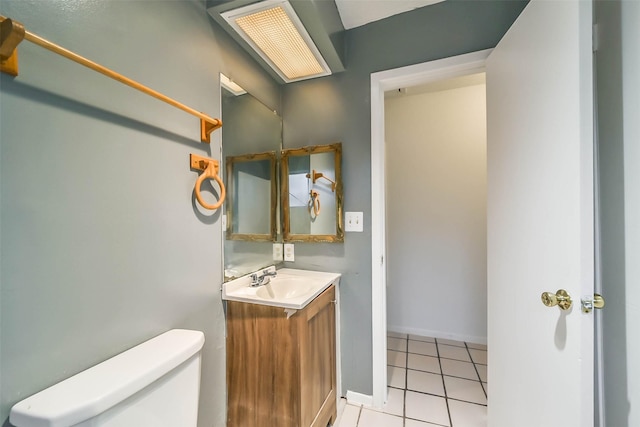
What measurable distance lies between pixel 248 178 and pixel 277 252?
1.87 ft

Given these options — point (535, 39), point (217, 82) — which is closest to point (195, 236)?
point (217, 82)

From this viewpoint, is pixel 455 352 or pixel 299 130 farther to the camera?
pixel 455 352

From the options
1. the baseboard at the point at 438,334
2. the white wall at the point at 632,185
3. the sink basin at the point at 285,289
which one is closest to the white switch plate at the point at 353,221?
the sink basin at the point at 285,289

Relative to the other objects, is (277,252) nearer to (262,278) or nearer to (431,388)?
(262,278)

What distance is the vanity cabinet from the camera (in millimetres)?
1075

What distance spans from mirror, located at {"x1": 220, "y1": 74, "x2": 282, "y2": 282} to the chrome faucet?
72mm

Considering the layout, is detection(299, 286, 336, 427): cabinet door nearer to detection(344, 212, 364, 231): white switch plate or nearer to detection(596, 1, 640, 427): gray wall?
detection(344, 212, 364, 231): white switch plate

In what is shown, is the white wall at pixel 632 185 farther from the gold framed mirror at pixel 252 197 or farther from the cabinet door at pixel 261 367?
the gold framed mirror at pixel 252 197

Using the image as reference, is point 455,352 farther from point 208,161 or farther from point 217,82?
point 217,82

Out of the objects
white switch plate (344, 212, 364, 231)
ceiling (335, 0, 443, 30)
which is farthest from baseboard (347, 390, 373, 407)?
ceiling (335, 0, 443, 30)

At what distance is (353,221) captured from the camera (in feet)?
5.25

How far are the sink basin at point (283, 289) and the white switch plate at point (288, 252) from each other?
231 millimetres

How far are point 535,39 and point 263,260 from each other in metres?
1.69

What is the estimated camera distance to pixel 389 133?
260 centimetres
